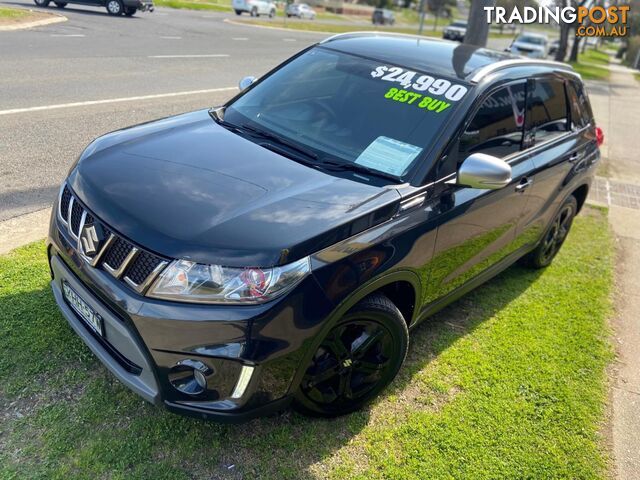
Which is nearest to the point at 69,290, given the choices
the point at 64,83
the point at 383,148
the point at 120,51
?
the point at 383,148

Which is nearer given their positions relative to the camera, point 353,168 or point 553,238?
point 353,168

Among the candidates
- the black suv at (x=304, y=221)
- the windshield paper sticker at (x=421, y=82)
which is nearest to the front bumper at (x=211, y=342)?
the black suv at (x=304, y=221)

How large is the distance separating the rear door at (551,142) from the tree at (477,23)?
3.68m

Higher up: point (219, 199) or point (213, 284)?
point (219, 199)

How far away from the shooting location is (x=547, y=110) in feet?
13.7

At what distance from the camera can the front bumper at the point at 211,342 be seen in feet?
7.36

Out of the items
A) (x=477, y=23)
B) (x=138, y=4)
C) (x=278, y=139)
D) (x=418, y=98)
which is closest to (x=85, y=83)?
(x=477, y=23)

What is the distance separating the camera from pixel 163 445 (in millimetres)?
2609

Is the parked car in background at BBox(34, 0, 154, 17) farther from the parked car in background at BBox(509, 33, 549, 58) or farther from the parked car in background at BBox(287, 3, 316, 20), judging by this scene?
the parked car in background at BBox(287, 3, 316, 20)

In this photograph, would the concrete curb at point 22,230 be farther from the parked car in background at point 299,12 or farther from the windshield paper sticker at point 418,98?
the parked car in background at point 299,12

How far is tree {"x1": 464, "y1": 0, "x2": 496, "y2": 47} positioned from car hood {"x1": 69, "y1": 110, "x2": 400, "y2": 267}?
6.16 m

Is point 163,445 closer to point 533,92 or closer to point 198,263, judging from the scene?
point 198,263

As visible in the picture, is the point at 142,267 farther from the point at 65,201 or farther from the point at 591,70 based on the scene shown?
the point at 591,70

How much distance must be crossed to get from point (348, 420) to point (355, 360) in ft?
1.29
